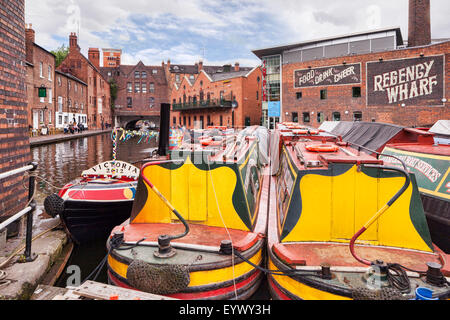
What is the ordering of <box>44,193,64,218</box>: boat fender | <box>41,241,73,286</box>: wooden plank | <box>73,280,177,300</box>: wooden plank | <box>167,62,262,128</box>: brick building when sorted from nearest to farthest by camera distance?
<box>73,280,177,300</box>: wooden plank → <box>41,241,73,286</box>: wooden plank → <box>44,193,64,218</box>: boat fender → <box>167,62,262,128</box>: brick building

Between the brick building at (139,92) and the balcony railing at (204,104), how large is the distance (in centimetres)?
1369

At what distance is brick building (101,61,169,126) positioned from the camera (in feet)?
204

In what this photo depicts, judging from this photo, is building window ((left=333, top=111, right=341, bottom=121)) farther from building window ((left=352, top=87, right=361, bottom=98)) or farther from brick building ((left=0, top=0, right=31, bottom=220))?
brick building ((left=0, top=0, right=31, bottom=220))

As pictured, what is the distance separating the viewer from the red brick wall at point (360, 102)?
974 inches

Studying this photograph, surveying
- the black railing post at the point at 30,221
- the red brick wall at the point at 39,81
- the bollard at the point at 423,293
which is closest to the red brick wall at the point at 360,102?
the red brick wall at the point at 39,81

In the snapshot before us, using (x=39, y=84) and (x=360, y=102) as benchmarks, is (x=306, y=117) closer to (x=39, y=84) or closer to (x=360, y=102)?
(x=360, y=102)

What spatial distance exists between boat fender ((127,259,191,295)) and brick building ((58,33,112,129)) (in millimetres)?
47717

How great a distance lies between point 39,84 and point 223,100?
21.2m

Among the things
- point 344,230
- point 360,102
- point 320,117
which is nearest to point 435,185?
point 344,230

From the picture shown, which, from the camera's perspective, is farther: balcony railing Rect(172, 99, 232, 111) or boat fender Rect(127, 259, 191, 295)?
balcony railing Rect(172, 99, 232, 111)

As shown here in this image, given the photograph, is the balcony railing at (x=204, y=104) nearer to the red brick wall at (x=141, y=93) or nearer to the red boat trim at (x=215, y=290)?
the red brick wall at (x=141, y=93)

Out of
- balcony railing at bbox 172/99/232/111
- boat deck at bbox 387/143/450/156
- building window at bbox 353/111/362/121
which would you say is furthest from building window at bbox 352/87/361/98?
boat deck at bbox 387/143/450/156

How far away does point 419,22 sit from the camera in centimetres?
2841

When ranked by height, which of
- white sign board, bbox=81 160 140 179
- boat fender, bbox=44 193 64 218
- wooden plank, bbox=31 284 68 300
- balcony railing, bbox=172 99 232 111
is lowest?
wooden plank, bbox=31 284 68 300
